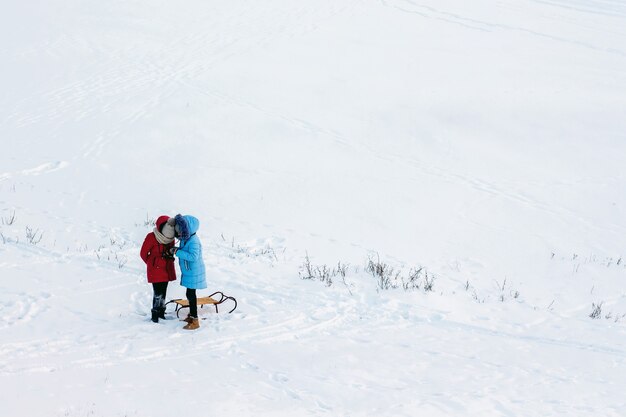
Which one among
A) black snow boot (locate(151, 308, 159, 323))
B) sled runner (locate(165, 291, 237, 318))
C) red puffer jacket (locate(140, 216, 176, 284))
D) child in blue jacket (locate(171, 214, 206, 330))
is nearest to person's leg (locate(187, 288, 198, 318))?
child in blue jacket (locate(171, 214, 206, 330))

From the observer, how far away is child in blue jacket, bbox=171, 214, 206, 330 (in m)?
7.55

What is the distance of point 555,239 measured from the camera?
12703mm

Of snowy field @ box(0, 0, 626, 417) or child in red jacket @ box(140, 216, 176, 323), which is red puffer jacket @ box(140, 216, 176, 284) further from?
snowy field @ box(0, 0, 626, 417)

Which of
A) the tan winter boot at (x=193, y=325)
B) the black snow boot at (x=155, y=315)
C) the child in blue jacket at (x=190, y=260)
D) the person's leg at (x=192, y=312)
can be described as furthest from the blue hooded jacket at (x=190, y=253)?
the black snow boot at (x=155, y=315)

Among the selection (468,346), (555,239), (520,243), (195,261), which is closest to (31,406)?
(195,261)

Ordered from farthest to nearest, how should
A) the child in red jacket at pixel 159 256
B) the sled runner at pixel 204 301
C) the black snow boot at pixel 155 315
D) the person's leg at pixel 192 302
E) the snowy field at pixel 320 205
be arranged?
the sled runner at pixel 204 301 → the black snow boot at pixel 155 315 → the person's leg at pixel 192 302 → the child in red jacket at pixel 159 256 → the snowy field at pixel 320 205

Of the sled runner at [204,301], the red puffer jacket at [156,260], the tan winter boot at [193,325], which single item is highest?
the red puffer jacket at [156,260]

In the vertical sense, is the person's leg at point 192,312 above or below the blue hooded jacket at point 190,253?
below

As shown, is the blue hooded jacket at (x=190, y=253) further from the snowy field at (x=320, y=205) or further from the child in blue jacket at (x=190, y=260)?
the snowy field at (x=320, y=205)

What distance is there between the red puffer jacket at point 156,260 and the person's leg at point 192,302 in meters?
0.30

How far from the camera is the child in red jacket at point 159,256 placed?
7.65 m

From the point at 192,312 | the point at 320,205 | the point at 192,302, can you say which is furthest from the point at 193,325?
the point at 320,205

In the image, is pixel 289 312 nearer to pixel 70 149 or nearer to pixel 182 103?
pixel 70 149

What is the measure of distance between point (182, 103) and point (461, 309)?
1198cm
